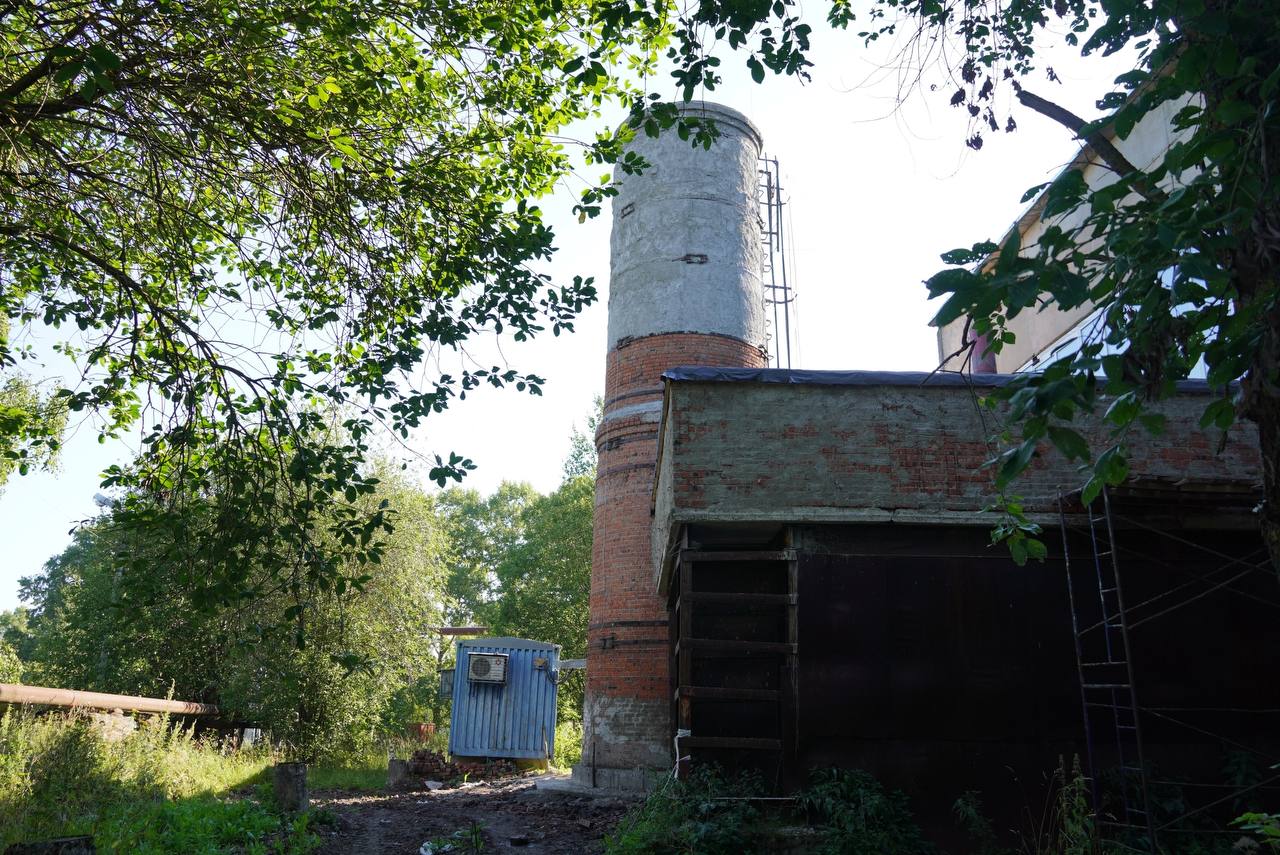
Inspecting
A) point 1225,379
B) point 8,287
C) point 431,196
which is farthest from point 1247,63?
point 8,287

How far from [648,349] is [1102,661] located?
9.04 metres

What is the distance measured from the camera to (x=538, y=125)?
817 centimetres

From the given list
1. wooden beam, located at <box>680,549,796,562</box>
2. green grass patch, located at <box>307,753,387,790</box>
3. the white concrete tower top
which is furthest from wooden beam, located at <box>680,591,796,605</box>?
green grass patch, located at <box>307,753,387,790</box>

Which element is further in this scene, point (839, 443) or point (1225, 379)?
point (839, 443)

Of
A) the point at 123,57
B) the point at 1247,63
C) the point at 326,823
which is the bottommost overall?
the point at 326,823

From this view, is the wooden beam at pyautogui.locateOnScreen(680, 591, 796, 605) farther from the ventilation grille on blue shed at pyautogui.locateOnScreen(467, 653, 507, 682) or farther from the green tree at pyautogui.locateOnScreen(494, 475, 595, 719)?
the green tree at pyautogui.locateOnScreen(494, 475, 595, 719)

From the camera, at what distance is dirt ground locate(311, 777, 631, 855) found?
10.3m

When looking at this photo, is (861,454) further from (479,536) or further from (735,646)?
(479,536)

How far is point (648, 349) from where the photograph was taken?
1608 cm

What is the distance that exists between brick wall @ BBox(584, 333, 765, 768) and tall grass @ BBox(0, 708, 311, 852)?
18.4 ft

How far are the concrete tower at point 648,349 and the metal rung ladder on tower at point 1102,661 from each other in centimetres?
684

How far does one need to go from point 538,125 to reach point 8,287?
17.7 ft

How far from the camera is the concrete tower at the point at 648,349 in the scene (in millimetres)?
14727

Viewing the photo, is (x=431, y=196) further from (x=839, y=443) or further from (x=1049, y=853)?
(x=1049, y=853)
